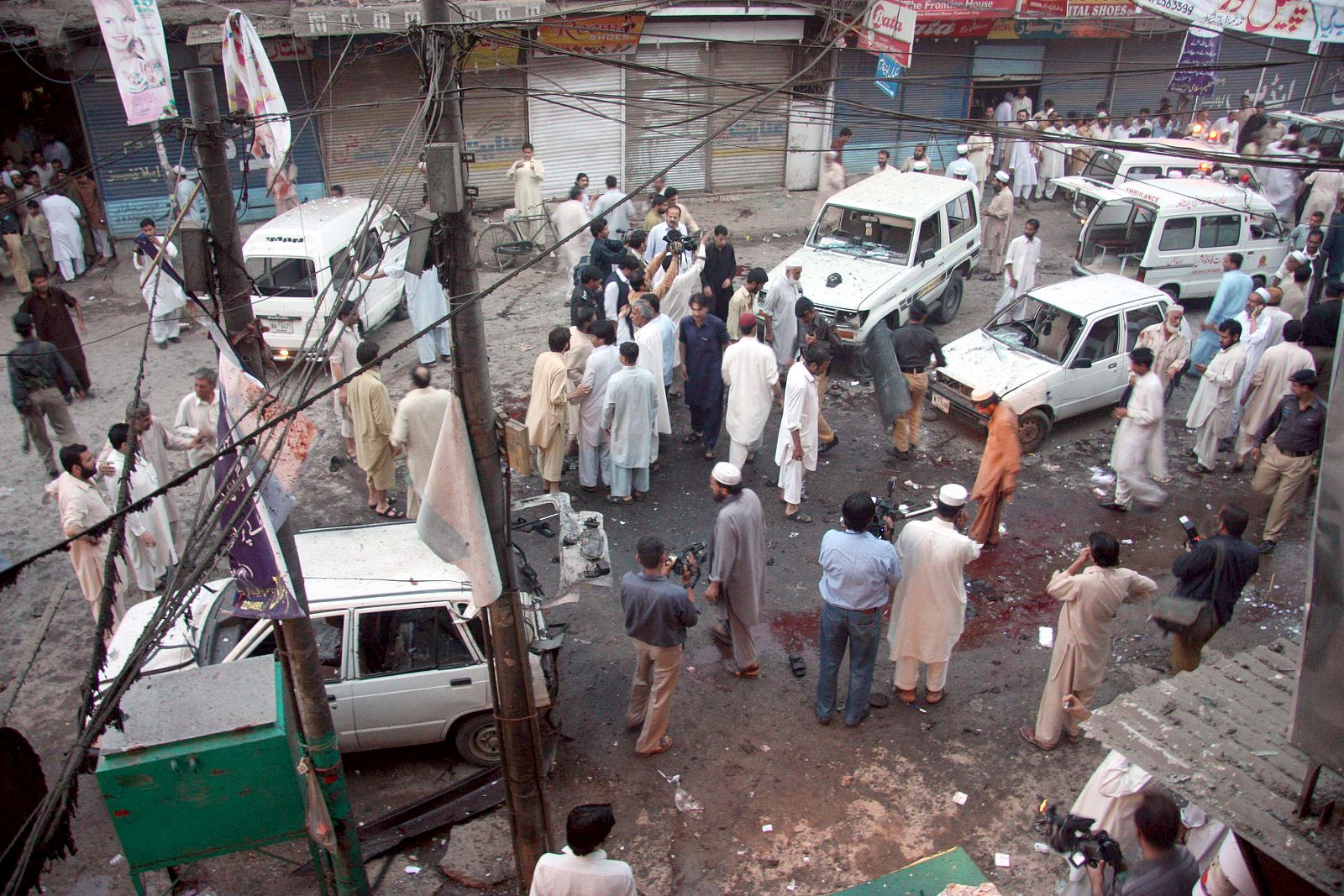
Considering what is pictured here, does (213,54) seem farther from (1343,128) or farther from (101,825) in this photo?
(1343,128)

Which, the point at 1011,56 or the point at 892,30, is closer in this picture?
the point at 892,30

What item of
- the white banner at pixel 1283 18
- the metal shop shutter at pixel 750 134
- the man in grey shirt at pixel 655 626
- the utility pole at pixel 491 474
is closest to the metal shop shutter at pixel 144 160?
the metal shop shutter at pixel 750 134

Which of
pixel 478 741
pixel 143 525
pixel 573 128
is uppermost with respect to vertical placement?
pixel 573 128

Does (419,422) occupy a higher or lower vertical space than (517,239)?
higher

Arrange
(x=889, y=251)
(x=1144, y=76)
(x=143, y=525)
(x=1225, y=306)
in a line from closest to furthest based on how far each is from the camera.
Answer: (x=143, y=525)
(x=1225, y=306)
(x=889, y=251)
(x=1144, y=76)

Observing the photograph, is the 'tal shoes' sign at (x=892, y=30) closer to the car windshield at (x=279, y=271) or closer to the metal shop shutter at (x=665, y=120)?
the metal shop shutter at (x=665, y=120)

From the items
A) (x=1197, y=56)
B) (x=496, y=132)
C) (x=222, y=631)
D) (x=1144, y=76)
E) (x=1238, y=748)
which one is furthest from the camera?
(x=1144, y=76)

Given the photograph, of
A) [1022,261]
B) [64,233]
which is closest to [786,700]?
[1022,261]

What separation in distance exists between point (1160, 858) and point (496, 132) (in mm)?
15902

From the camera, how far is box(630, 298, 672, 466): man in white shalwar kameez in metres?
9.62

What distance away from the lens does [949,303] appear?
13727 mm

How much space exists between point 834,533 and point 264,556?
3590 mm

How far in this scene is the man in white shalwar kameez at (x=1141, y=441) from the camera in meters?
8.72

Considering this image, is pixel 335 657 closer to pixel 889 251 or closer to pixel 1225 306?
pixel 889 251
